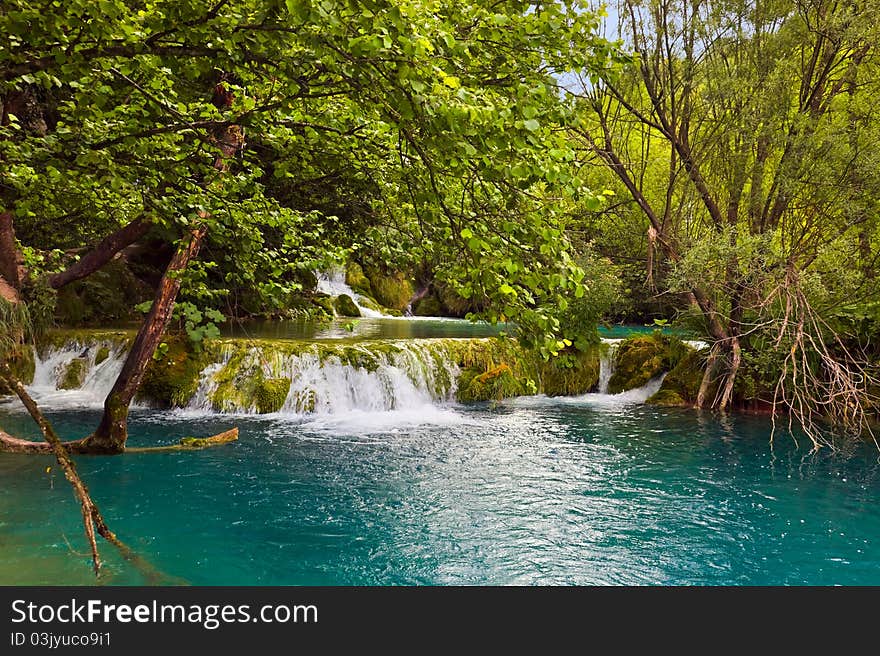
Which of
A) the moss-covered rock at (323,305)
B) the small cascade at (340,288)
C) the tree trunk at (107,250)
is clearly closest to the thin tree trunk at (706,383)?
the moss-covered rock at (323,305)

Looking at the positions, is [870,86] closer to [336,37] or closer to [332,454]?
[332,454]

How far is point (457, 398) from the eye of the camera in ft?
50.9

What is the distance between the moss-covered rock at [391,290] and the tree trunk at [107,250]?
21.1 metres

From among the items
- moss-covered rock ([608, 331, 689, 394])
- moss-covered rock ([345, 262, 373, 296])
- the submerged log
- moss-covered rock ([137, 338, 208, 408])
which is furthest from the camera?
moss-covered rock ([345, 262, 373, 296])

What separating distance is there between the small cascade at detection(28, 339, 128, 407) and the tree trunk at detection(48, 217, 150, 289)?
512 cm

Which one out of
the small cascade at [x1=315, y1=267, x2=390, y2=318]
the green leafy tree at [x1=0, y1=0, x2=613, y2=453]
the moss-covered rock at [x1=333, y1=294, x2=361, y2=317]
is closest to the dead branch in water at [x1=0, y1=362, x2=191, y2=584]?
the green leafy tree at [x1=0, y1=0, x2=613, y2=453]

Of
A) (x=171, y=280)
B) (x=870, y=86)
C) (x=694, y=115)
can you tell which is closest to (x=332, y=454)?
(x=171, y=280)

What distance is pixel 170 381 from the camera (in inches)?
527

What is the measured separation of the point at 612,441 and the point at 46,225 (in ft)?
41.2

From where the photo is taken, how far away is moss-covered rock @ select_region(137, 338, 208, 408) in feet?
43.6

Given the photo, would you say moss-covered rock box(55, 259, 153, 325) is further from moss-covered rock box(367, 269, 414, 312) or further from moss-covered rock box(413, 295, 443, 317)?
moss-covered rock box(413, 295, 443, 317)

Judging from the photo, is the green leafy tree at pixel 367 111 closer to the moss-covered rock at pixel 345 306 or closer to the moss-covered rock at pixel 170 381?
the moss-covered rock at pixel 170 381

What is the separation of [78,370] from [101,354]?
0.59m

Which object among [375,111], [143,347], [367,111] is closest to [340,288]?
[143,347]
